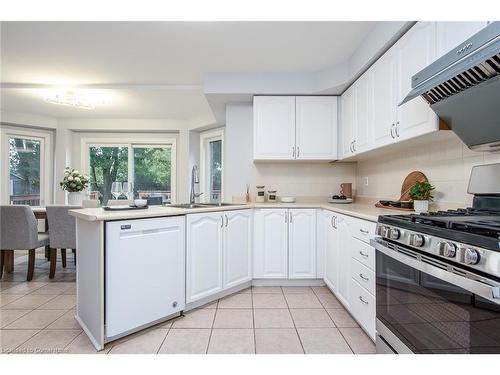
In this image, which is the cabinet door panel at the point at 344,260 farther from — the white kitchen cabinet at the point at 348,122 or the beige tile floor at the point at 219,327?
the white kitchen cabinet at the point at 348,122

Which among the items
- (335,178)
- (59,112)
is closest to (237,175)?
(335,178)

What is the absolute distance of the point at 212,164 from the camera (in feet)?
16.6

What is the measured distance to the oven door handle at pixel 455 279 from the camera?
85cm

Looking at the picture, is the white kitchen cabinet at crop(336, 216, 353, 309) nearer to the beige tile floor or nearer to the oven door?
the beige tile floor

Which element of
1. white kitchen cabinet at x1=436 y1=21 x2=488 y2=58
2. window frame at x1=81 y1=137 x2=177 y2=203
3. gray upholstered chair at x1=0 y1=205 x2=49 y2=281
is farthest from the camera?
window frame at x1=81 y1=137 x2=177 y2=203

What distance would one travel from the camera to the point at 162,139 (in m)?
5.28

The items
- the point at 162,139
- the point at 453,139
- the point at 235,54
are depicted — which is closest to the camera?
the point at 453,139

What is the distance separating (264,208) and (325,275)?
0.94 metres

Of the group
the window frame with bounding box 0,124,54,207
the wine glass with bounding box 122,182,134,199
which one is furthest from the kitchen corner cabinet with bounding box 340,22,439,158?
the window frame with bounding box 0,124,54,207

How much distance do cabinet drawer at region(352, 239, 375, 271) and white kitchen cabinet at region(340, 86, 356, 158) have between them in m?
1.14

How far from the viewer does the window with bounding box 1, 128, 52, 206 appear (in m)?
4.59

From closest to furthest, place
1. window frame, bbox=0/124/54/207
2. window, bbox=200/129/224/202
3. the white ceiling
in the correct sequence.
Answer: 1. the white ceiling
2. window frame, bbox=0/124/54/207
3. window, bbox=200/129/224/202

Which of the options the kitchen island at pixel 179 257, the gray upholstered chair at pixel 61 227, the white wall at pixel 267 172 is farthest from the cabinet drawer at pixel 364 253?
the gray upholstered chair at pixel 61 227
